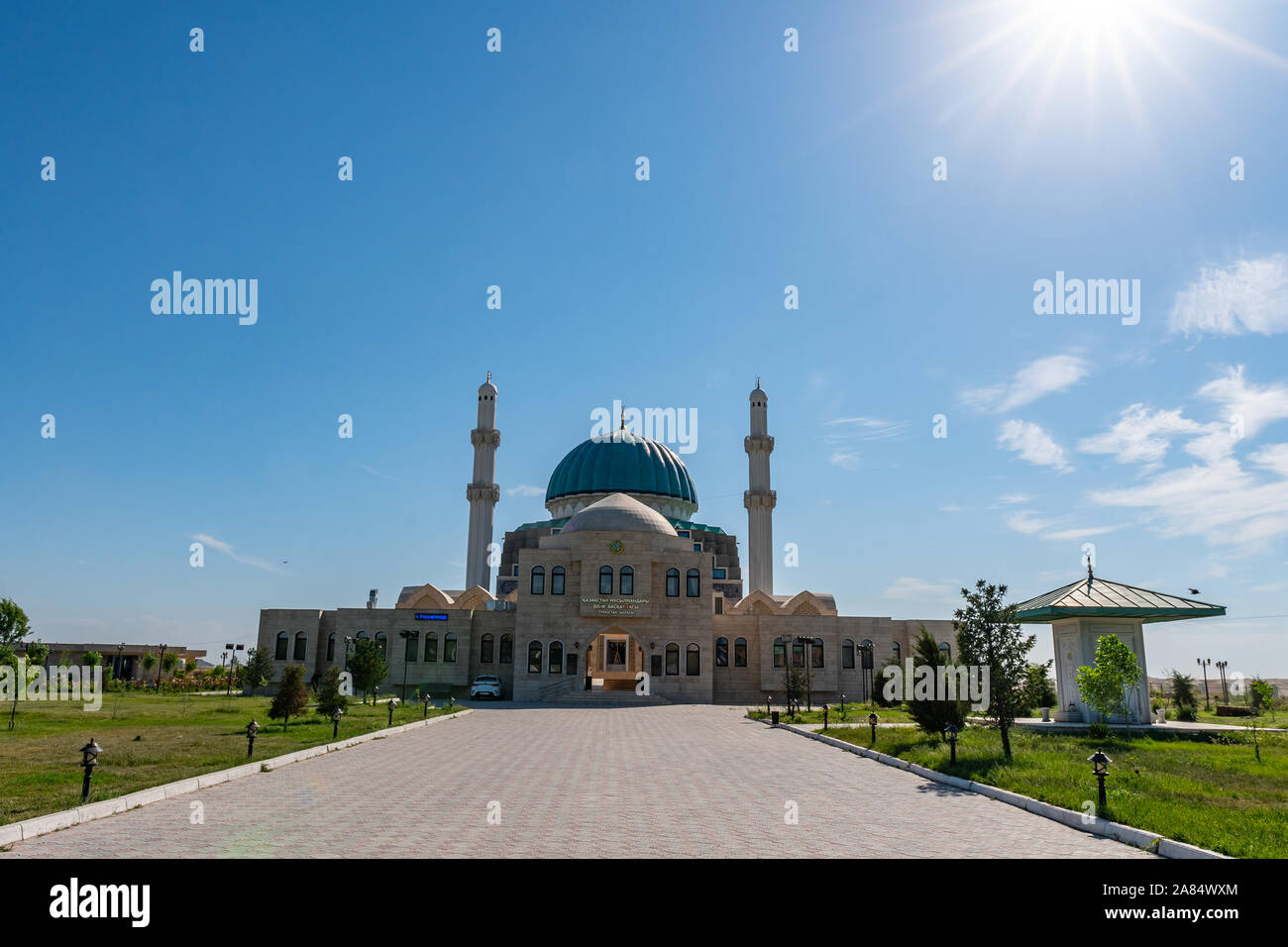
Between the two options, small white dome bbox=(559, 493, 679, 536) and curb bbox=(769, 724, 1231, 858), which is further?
small white dome bbox=(559, 493, 679, 536)

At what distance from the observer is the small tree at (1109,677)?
74.3 feet

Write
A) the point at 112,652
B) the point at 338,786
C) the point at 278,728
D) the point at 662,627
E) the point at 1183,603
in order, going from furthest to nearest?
the point at 112,652
the point at 662,627
the point at 1183,603
the point at 278,728
the point at 338,786

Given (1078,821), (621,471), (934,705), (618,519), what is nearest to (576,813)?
(1078,821)

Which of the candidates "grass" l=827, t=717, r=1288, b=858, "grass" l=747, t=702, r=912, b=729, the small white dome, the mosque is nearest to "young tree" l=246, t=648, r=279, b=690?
the mosque

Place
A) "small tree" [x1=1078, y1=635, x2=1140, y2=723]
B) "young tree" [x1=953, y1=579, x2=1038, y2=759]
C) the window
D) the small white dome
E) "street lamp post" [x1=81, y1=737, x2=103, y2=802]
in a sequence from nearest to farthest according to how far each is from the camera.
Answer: "street lamp post" [x1=81, y1=737, x2=103, y2=802] → "young tree" [x1=953, y1=579, x2=1038, y2=759] → "small tree" [x1=1078, y1=635, x2=1140, y2=723] → the window → the small white dome

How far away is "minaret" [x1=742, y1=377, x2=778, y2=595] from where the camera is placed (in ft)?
185

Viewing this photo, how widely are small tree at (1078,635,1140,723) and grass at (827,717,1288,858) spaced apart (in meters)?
1.10

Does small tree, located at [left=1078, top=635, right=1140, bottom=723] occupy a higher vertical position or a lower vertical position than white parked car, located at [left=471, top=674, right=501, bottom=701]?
higher

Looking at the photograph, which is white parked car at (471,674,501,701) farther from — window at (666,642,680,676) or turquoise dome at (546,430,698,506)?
turquoise dome at (546,430,698,506)
